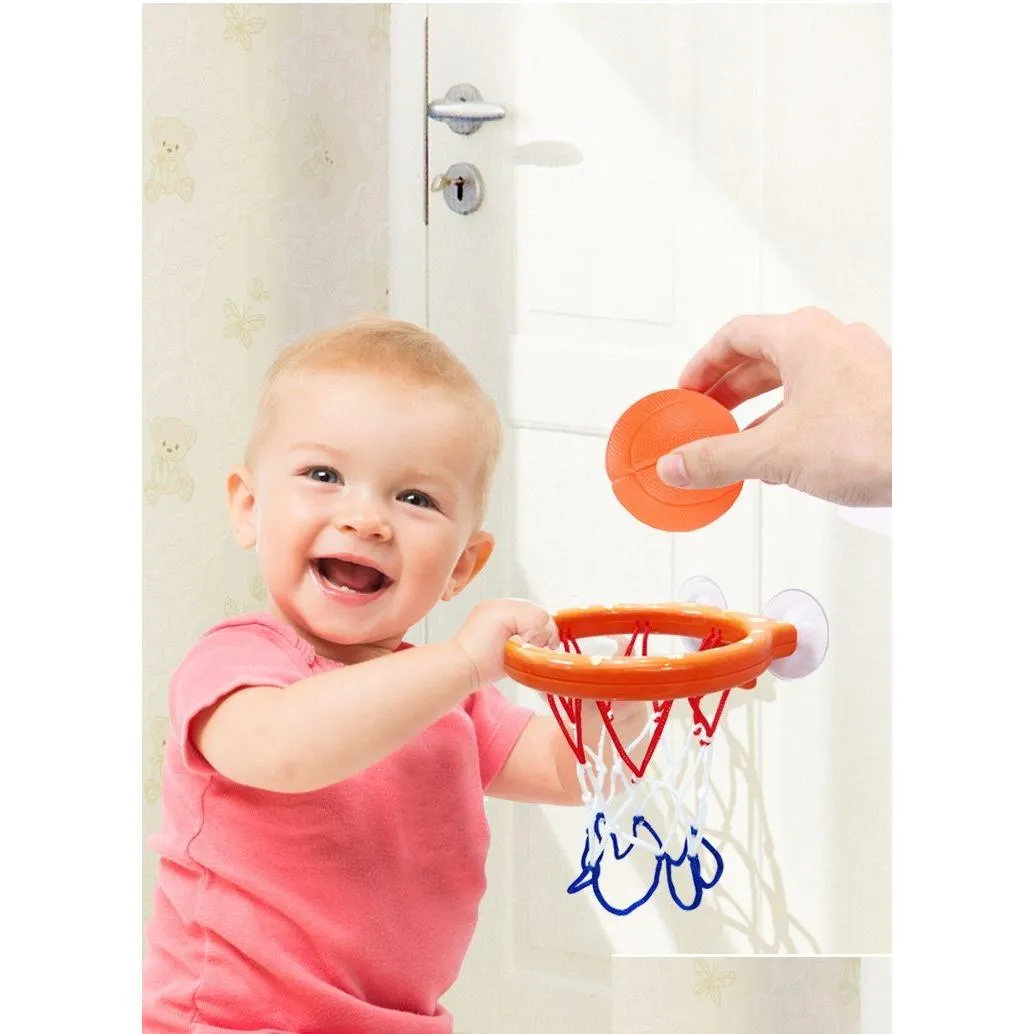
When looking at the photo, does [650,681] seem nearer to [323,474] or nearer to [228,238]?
[323,474]

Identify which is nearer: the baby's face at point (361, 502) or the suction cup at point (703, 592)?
the baby's face at point (361, 502)

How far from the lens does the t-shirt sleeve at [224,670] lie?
792mm

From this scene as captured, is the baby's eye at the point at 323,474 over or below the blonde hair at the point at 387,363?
below

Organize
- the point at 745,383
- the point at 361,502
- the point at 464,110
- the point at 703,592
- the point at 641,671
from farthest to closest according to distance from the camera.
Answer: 1. the point at 464,110
2. the point at 703,592
3. the point at 745,383
4. the point at 361,502
5. the point at 641,671

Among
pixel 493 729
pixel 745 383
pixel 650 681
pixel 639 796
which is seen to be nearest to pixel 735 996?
pixel 639 796

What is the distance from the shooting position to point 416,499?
0.86 metres

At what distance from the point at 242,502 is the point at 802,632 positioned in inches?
16.4

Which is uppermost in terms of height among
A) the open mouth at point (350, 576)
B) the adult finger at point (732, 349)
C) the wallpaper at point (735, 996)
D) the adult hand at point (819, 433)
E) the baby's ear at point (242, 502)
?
the adult finger at point (732, 349)

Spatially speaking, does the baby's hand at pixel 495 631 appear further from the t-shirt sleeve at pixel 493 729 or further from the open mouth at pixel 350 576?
the t-shirt sleeve at pixel 493 729

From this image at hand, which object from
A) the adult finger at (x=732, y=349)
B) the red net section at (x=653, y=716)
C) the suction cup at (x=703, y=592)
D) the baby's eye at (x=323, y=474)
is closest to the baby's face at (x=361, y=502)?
the baby's eye at (x=323, y=474)

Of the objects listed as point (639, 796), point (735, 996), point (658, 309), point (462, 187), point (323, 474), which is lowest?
point (735, 996)

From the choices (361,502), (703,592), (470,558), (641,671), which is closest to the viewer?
(641,671)

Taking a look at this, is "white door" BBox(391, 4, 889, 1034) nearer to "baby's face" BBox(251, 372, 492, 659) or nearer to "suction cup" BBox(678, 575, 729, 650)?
"suction cup" BBox(678, 575, 729, 650)

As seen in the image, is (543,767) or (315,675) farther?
(543,767)
